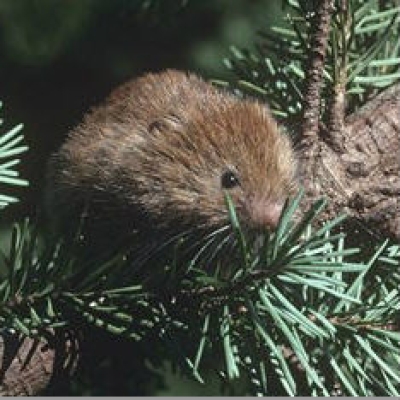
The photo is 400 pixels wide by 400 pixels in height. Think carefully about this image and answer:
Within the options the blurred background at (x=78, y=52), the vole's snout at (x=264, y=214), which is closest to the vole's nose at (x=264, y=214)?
the vole's snout at (x=264, y=214)

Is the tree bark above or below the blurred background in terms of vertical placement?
below

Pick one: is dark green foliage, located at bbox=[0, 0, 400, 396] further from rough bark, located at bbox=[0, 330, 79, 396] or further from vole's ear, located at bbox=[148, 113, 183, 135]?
vole's ear, located at bbox=[148, 113, 183, 135]

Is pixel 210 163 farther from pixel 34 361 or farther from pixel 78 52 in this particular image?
pixel 78 52

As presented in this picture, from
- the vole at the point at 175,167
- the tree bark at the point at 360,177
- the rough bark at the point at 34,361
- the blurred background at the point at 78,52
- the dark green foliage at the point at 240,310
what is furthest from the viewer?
the blurred background at the point at 78,52

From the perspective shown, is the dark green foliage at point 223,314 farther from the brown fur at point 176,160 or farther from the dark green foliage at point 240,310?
the brown fur at point 176,160

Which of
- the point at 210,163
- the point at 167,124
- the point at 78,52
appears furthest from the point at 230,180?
the point at 78,52

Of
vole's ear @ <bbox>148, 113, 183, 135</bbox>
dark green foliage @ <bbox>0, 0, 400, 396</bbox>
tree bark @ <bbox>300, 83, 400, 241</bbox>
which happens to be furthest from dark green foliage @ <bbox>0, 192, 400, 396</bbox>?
vole's ear @ <bbox>148, 113, 183, 135</bbox>
